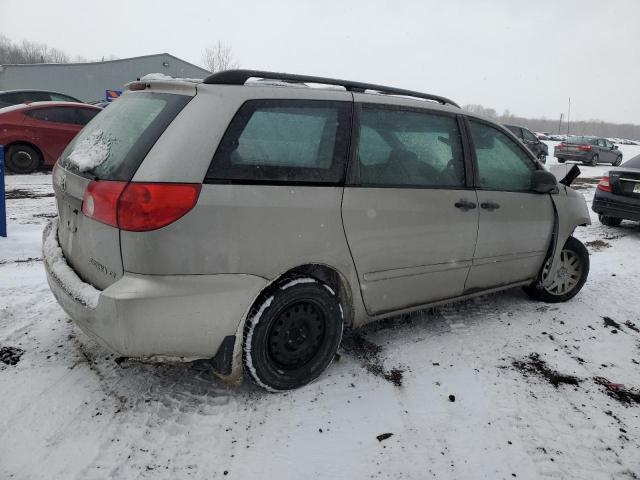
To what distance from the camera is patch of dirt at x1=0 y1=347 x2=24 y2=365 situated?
2752 millimetres

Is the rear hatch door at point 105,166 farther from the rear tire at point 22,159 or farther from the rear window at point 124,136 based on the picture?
the rear tire at point 22,159

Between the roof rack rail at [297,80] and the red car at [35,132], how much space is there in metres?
7.85

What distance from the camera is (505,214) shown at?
3.46 m

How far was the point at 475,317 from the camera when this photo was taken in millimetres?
3840

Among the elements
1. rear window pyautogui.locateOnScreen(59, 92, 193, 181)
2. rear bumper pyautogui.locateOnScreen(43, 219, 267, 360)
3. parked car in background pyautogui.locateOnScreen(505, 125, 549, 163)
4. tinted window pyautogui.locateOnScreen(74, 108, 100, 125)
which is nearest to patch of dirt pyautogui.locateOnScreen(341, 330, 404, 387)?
rear bumper pyautogui.locateOnScreen(43, 219, 267, 360)

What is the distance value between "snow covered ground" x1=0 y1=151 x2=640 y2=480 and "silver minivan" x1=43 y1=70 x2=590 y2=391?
0.30m

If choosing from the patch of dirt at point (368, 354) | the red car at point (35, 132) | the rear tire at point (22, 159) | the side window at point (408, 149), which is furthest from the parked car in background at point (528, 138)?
the patch of dirt at point (368, 354)

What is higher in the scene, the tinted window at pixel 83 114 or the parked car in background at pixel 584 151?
the tinted window at pixel 83 114

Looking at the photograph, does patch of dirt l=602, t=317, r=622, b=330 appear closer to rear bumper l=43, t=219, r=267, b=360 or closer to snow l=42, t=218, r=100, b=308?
rear bumper l=43, t=219, r=267, b=360

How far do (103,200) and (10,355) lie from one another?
4.72ft

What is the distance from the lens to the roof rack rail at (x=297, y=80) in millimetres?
2443

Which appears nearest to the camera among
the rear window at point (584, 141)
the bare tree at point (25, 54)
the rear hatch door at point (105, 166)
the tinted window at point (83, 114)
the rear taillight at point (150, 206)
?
the rear taillight at point (150, 206)

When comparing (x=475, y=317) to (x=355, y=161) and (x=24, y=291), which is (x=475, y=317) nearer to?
(x=355, y=161)

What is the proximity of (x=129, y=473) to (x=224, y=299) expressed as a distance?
2.77 feet
